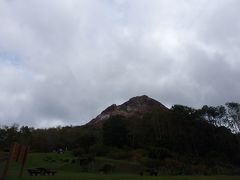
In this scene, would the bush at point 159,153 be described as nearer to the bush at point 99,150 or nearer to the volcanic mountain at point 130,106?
the bush at point 99,150

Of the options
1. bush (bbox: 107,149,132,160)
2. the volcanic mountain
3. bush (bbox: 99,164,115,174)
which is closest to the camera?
bush (bbox: 99,164,115,174)

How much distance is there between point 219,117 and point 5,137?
153 ft

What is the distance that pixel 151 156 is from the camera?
84625 millimetres

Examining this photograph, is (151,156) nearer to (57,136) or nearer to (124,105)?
(57,136)

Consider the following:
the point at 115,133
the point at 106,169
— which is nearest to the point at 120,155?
the point at 115,133

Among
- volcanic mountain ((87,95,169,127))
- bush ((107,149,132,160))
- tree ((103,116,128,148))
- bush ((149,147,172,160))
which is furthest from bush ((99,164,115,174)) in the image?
volcanic mountain ((87,95,169,127))

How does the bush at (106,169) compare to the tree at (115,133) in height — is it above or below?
below

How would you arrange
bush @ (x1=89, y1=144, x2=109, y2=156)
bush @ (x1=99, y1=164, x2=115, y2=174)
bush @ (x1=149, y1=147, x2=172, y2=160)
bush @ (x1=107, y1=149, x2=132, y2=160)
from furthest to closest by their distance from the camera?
bush @ (x1=89, y1=144, x2=109, y2=156) → bush @ (x1=107, y1=149, x2=132, y2=160) → bush @ (x1=149, y1=147, x2=172, y2=160) → bush @ (x1=99, y1=164, x2=115, y2=174)

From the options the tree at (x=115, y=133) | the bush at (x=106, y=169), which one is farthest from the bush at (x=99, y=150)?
the bush at (x=106, y=169)

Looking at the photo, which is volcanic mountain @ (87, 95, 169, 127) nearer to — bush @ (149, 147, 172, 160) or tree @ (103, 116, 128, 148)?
tree @ (103, 116, 128, 148)

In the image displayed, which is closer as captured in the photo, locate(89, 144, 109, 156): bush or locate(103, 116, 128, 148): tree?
locate(89, 144, 109, 156): bush

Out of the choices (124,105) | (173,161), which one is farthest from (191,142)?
(124,105)

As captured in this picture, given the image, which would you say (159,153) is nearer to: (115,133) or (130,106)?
(115,133)

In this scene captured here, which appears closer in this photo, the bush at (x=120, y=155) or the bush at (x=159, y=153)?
the bush at (x=159, y=153)
